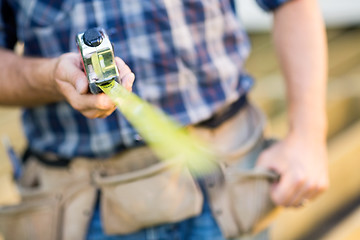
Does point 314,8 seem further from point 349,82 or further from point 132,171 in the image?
point 349,82

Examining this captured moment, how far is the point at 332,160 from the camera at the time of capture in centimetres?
250

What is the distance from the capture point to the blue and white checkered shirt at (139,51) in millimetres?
1030

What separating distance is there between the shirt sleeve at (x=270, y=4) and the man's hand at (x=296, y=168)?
296 millimetres

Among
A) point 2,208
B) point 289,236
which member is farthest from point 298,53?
point 289,236

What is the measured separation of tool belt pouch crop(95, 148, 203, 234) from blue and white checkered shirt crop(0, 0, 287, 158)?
67 millimetres

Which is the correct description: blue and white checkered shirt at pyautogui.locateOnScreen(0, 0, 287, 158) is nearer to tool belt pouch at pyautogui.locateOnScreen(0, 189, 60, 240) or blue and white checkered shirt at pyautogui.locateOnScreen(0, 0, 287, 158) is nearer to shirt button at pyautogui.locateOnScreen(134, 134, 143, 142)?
shirt button at pyautogui.locateOnScreen(134, 134, 143, 142)

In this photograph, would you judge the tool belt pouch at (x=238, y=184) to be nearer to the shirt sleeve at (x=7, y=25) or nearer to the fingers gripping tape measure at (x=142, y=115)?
the fingers gripping tape measure at (x=142, y=115)

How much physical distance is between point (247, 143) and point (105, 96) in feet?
1.63

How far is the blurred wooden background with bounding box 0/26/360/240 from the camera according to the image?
2.28m

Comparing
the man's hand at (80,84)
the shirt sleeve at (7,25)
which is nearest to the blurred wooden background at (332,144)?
the shirt sleeve at (7,25)

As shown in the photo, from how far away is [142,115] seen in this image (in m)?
0.83

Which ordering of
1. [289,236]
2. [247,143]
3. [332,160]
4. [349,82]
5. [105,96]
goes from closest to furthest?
1. [105,96]
2. [247,143]
3. [289,236]
4. [332,160]
5. [349,82]

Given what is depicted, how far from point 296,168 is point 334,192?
1547 millimetres

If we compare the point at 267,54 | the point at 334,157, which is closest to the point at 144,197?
the point at 334,157
